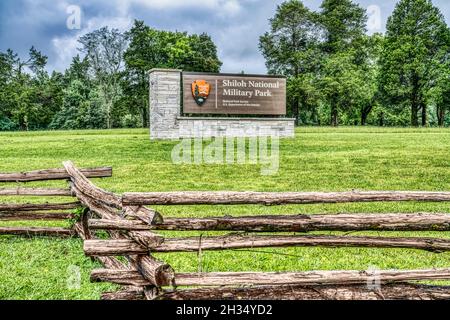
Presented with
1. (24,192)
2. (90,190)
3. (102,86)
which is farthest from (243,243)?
(102,86)

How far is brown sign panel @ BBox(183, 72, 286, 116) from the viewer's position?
19859 mm

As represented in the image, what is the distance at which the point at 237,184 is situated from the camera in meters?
11.1

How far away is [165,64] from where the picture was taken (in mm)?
44344

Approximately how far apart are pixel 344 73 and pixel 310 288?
39.9 meters

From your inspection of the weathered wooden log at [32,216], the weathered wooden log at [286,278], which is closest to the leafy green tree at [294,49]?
the weathered wooden log at [32,216]

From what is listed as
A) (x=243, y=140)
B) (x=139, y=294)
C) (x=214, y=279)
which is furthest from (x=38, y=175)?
(x=243, y=140)

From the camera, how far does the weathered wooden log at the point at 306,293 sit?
3.88m

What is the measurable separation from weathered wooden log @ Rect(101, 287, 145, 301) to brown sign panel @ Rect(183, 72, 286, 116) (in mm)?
16067

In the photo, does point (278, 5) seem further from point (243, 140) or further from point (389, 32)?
point (243, 140)

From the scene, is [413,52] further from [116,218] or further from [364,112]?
[116,218]

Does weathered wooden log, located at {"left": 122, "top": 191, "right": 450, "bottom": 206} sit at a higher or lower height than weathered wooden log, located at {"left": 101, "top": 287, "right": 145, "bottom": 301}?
higher

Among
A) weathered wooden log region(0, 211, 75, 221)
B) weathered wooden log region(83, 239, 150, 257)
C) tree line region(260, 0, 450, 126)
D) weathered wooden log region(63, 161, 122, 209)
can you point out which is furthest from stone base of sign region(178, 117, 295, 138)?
tree line region(260, 0, 450, 126)

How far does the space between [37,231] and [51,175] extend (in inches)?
37.4

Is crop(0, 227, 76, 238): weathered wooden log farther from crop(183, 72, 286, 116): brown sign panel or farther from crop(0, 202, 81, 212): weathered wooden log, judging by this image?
crop(183, 72, 286, 116): brown sign panel
